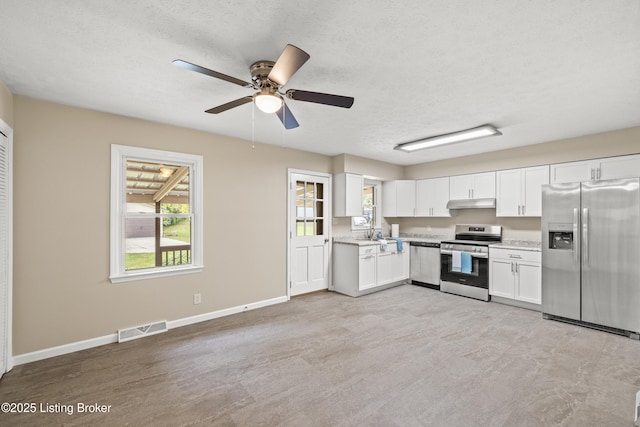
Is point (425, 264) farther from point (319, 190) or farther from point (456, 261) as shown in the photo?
point (319, 190)

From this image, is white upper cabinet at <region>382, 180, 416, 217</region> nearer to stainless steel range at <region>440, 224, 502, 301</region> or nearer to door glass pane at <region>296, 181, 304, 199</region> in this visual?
stainless steel range at <region>440, 224, 502, 301</region>

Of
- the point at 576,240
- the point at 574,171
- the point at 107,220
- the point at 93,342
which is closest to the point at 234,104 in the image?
the point at 107,220

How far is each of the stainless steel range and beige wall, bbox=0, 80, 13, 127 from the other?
5938mm

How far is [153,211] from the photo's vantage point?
3789mm

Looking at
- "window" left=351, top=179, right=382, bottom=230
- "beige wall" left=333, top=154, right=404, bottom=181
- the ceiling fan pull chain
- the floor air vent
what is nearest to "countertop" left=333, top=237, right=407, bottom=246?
"window" left=351, top=179, right=382, bottom=230

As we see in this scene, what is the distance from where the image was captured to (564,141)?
435cm

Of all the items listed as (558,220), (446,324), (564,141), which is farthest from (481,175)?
(446,324)

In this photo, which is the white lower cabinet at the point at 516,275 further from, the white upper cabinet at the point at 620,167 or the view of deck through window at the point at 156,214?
the view of deck through window at the point at 156,214

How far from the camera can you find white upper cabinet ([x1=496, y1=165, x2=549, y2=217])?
4570mm

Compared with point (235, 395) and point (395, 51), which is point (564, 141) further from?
point (235, 395)

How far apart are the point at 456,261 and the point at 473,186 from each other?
1414mm

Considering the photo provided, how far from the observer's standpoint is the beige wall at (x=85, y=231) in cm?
286

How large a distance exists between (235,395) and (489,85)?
11.1 feet

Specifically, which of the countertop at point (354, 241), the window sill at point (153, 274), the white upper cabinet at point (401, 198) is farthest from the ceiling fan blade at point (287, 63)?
the white upper cabinet at point (401, 198)
